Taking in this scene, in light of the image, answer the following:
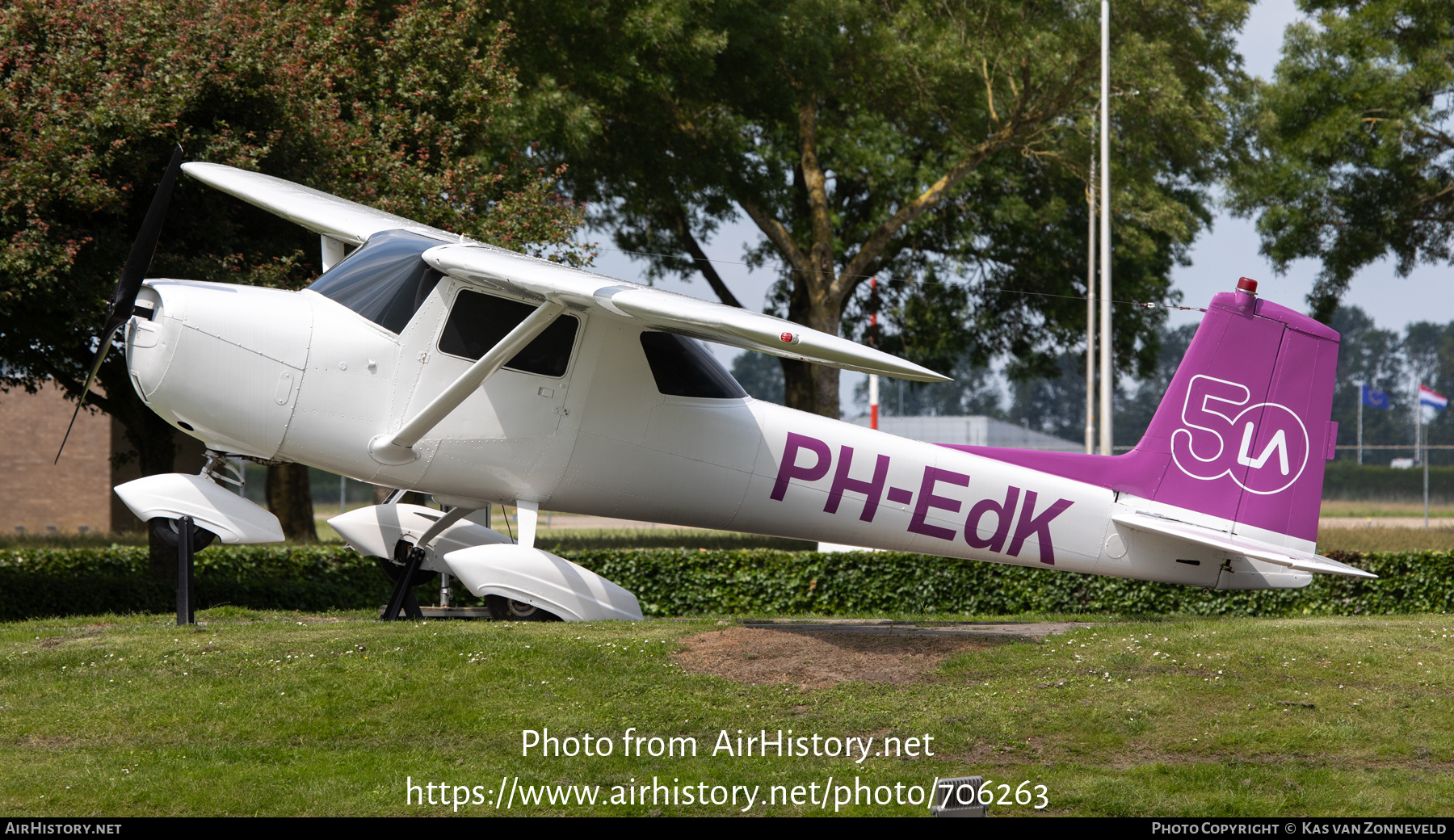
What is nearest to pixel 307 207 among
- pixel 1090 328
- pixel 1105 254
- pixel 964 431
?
pixel 1105 254

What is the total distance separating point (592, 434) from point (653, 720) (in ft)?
9.01

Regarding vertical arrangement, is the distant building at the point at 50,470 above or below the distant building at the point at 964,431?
below

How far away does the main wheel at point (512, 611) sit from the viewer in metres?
9.59

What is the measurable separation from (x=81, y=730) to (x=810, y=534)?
5465 millimetres

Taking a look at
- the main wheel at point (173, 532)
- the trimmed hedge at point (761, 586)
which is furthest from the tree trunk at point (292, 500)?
the main wheel at point (173, 532)

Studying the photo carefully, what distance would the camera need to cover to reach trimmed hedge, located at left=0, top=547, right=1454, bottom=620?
46.1 feet

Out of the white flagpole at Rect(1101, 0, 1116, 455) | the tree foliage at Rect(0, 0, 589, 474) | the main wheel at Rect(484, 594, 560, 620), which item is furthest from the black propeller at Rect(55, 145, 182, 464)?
the white flagpole at Rect(1101, 0, 1116, 455)

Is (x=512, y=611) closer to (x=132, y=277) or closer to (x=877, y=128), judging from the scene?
(x=132, y=277)

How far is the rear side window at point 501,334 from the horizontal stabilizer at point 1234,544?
4.91 meters

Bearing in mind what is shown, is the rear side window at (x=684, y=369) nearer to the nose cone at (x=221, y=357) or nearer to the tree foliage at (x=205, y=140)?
the nose cone at (x=221, y=357)

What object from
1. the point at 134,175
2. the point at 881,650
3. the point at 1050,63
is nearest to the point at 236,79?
the point at 134,175

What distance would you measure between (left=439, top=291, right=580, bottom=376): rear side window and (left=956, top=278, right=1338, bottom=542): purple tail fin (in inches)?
144

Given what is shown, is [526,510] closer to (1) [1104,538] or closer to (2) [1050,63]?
(1) [1104,538]

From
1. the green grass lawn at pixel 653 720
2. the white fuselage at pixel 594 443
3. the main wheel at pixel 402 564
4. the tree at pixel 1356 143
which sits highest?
the tree at pixel 1356 143
